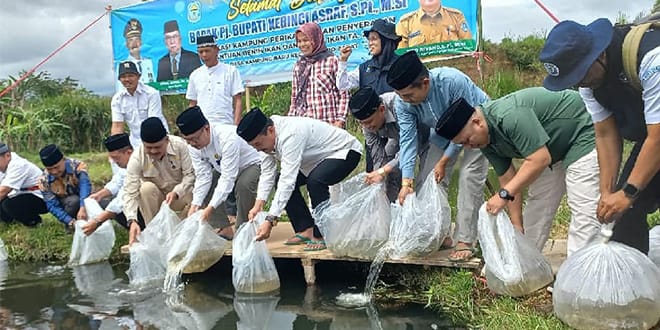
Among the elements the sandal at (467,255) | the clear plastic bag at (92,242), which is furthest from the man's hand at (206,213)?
the sandal at (467,255)

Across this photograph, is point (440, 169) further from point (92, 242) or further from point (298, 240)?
point (92, 242)

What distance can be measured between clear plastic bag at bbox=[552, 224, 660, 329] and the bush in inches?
322

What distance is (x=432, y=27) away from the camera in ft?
20.6

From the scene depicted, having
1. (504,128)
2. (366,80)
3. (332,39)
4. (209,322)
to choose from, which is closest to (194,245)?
(209,322)

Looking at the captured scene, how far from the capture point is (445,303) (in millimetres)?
3557

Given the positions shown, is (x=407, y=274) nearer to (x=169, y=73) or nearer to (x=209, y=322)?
(x=209, y=322)

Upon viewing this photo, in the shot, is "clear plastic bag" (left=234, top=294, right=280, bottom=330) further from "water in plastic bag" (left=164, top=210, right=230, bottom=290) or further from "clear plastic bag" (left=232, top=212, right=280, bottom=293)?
"water in plastic bag" (left=164, top=210, right=230, bottom=290)

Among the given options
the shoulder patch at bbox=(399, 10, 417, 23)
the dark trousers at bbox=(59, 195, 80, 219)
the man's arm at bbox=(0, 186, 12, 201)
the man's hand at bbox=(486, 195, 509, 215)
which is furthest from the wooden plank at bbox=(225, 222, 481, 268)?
the man's arm at bbox=(0, 186, 12, 201)

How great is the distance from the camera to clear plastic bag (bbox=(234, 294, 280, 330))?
3.67 meters

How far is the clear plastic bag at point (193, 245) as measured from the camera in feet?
14.4

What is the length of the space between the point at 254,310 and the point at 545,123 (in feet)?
6.83

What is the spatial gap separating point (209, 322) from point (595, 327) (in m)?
2.21

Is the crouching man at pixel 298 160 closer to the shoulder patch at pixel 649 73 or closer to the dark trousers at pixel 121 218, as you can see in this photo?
the dark trousers at pixel 121 218

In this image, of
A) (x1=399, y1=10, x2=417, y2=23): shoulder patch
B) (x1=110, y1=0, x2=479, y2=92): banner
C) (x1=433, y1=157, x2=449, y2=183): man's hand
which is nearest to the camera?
(x1=433, y1=157, x2=449, y2=183): man's hand
